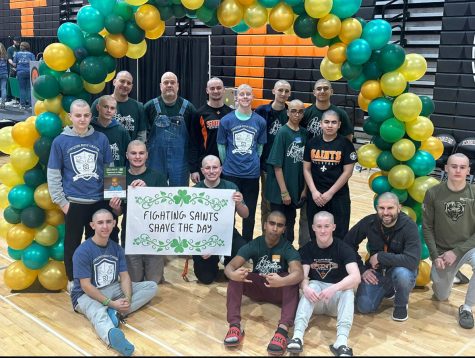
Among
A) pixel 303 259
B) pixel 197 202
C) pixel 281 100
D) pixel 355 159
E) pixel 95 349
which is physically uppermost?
pixel 281 100

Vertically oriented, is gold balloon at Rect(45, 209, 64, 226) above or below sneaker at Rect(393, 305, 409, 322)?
above

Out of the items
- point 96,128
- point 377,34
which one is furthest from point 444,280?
point 96,128

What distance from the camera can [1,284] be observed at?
4.26 metres

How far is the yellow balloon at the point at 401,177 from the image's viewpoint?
4.11 metres

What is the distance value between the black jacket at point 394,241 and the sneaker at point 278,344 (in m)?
0.93

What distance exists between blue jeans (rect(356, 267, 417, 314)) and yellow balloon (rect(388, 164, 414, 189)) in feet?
2.58

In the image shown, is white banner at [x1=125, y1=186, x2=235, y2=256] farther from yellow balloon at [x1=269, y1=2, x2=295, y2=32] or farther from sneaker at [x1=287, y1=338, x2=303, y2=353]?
yellow balloon at [x1=269, y1=2, x2=295, y2=32]

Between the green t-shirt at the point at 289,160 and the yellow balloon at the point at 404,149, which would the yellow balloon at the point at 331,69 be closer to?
the green t-shirt at the point at 289,160

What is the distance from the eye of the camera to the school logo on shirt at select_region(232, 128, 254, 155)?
4383mm

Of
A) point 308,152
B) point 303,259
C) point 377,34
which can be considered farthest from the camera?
point 308,152

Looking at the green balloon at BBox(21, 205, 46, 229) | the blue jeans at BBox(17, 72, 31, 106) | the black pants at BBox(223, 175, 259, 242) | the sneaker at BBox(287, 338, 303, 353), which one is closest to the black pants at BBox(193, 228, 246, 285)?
the black pants at BBox(223, 175, 259, 242)

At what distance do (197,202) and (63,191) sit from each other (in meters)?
1.07

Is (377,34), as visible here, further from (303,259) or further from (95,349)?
(95,349)

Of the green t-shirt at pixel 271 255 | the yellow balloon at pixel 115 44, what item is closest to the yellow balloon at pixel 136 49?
the yellow balloon at pixel 115 44
